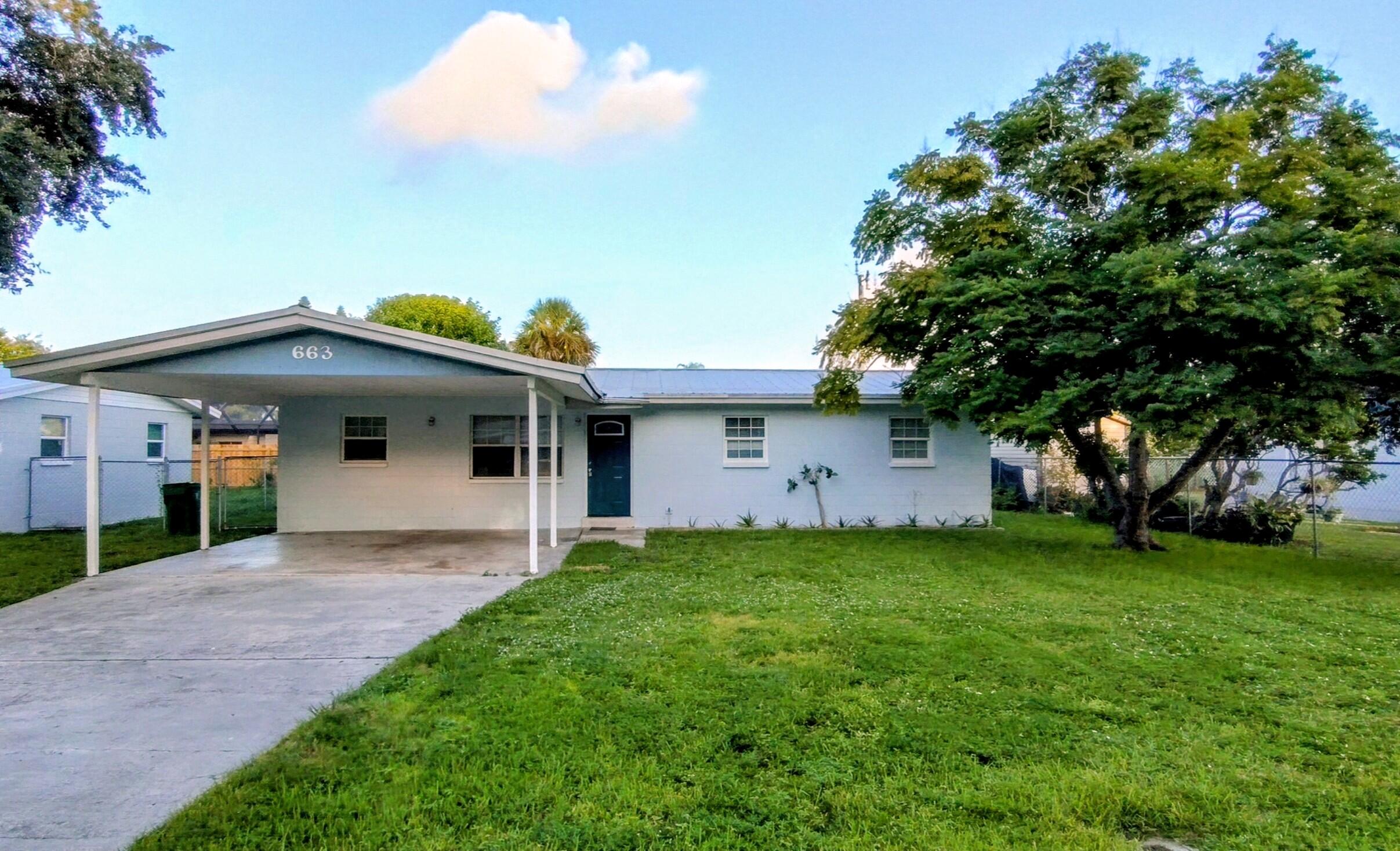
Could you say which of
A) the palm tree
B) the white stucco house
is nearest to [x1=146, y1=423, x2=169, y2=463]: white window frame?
the white stucco house

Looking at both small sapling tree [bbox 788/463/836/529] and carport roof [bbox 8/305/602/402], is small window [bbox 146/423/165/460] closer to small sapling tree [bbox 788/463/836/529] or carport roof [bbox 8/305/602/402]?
carport roof [bbox 8/305/602/402]

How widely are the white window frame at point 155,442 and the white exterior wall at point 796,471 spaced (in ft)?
38.4

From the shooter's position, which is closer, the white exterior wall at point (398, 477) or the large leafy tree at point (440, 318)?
the white exterior wall at point (398, 477)

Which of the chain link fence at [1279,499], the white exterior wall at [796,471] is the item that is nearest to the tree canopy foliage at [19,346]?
the white exterior wall at [796,471]

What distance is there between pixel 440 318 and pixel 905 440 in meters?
20.4

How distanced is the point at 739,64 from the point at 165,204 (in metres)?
11.4

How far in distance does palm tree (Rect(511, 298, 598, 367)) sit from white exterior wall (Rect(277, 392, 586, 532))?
9.88 meters

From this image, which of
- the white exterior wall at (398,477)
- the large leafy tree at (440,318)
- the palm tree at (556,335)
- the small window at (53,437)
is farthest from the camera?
the large leafy tree at (440,318)

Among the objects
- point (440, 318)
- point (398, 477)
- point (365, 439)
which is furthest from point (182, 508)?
point (440, 318)

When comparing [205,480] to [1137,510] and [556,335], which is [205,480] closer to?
[556,335]

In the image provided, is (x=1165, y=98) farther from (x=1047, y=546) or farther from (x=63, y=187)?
(x=63, y=187)

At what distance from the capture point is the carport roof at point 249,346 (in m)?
7.43

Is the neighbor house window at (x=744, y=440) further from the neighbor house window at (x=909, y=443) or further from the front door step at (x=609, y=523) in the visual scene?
the neighbor house window at (x=909, y=443)

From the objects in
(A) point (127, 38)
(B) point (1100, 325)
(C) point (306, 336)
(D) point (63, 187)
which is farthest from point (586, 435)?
(A) point (127, 38)
